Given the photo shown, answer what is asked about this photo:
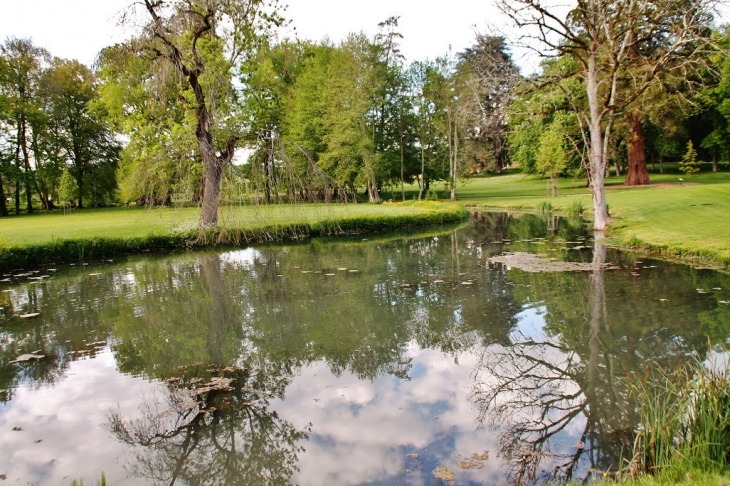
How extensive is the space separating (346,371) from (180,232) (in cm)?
1485

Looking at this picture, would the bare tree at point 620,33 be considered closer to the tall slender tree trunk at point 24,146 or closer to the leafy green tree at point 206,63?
the leafy green tree at point 206,63

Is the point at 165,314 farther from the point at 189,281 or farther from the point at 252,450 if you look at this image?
the point at 252,450

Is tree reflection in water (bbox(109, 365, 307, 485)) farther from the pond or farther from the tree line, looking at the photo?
the tree line

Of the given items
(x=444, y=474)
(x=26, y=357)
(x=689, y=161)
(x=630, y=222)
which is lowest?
(x=444, y=474)

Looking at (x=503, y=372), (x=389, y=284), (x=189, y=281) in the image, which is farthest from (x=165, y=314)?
(x=503, y=372)

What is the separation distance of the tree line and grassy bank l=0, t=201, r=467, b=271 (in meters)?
1.10

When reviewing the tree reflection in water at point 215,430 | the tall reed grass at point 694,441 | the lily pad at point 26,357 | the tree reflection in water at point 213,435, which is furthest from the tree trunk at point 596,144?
the lily pad at point 26,357

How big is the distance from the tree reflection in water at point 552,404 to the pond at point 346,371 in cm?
2

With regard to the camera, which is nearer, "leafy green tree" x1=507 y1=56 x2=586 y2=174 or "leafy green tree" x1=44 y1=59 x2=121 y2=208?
"leafy green tree" x1=507 y1=56 x2=586 y2=174

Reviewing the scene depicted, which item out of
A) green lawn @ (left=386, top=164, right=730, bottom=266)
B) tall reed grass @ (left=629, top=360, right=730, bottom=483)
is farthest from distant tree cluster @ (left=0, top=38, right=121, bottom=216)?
tall reed grass @ (left=629, top=360, right=730, bottom=483)

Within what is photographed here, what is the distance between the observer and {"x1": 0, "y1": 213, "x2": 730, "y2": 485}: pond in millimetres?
4480

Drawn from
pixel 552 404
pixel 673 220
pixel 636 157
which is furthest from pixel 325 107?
pixel 552 404

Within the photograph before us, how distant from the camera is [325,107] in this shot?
3872cm

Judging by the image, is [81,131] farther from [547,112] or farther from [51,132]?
[547,112]
